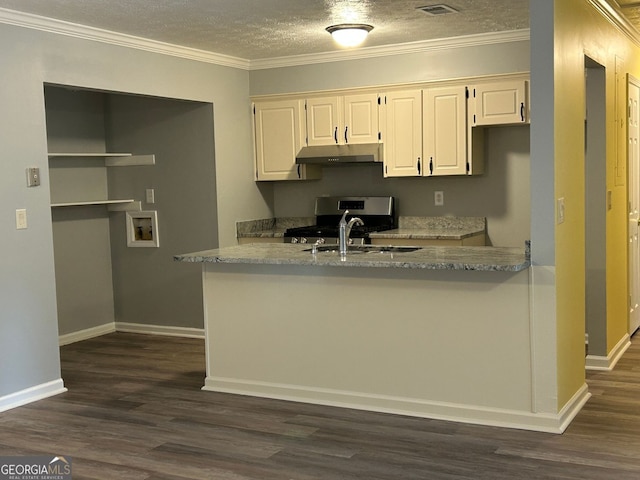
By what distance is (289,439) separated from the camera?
3.95 meters

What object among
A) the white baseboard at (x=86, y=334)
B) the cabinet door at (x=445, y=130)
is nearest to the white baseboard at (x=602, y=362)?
the cabinet door at (x=445, y=130)

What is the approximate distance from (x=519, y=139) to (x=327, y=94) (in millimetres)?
1628

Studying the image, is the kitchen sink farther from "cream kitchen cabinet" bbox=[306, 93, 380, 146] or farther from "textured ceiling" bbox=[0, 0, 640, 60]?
"cream kitchen cabinet" bbox=[306, 93, 380, 146]

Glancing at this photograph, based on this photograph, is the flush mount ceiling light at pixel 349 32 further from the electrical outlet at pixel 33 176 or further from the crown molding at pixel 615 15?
the electrical outlet at pixel 33 176

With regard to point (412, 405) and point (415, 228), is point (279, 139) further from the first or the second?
point (412, 405)

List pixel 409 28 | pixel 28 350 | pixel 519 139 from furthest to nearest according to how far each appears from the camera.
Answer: pixel 519 139
pixel 409 28
pixel 28 350

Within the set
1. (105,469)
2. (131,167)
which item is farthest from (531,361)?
(131,167)

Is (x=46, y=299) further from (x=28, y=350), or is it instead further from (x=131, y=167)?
(x=131, y=167)

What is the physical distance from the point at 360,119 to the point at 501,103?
1173mm

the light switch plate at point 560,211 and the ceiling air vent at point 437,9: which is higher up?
the ceiling air vent at point 437,9

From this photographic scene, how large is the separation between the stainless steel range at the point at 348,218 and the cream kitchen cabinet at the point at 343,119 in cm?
57

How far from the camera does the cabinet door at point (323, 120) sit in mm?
6523

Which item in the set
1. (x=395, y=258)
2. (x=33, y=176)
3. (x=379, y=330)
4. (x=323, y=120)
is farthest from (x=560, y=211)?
(x=33, y=176)

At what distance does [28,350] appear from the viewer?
4797 millimetres
